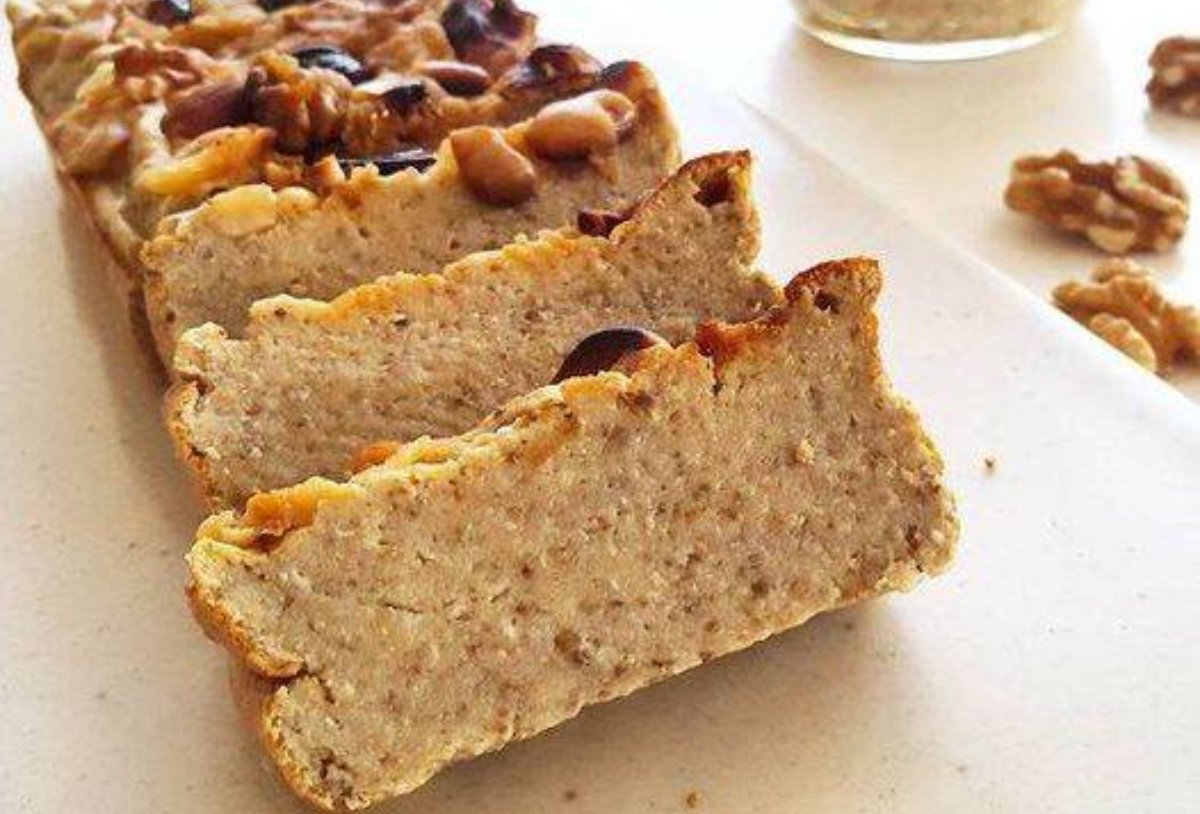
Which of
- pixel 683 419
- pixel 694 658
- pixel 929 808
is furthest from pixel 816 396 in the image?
pixel 929 808

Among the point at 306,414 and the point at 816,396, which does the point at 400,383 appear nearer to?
the point at 306,414

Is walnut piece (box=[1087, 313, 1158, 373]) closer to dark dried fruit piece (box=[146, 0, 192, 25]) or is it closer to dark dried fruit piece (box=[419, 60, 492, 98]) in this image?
dark dried fruit piece (box=[419, 60, 492, 98])

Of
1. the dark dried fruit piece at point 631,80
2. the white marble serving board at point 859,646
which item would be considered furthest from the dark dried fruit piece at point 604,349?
the dark dried fruit piece at point 631,80

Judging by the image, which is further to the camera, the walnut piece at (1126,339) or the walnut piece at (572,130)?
the walnut piece at (1126,339)

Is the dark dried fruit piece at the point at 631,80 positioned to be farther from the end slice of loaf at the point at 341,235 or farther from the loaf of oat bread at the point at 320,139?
the end slice of loaf at the point at 341,235

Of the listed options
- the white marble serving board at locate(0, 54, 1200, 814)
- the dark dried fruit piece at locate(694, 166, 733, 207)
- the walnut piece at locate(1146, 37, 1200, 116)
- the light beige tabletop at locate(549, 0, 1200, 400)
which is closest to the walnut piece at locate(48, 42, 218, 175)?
the white marble serving board at locate(0, 54, 1200, 814)

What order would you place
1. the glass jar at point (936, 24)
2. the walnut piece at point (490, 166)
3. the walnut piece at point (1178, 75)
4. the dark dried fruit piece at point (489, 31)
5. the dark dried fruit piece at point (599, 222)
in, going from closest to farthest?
the dark dried fruit piece at point (599, 222), the walnut piece at point (490, 166), the dark dried fruit piece at point (489, 31), the glass jar at point (936, 24), the walnut piece at point (1178, 75)
